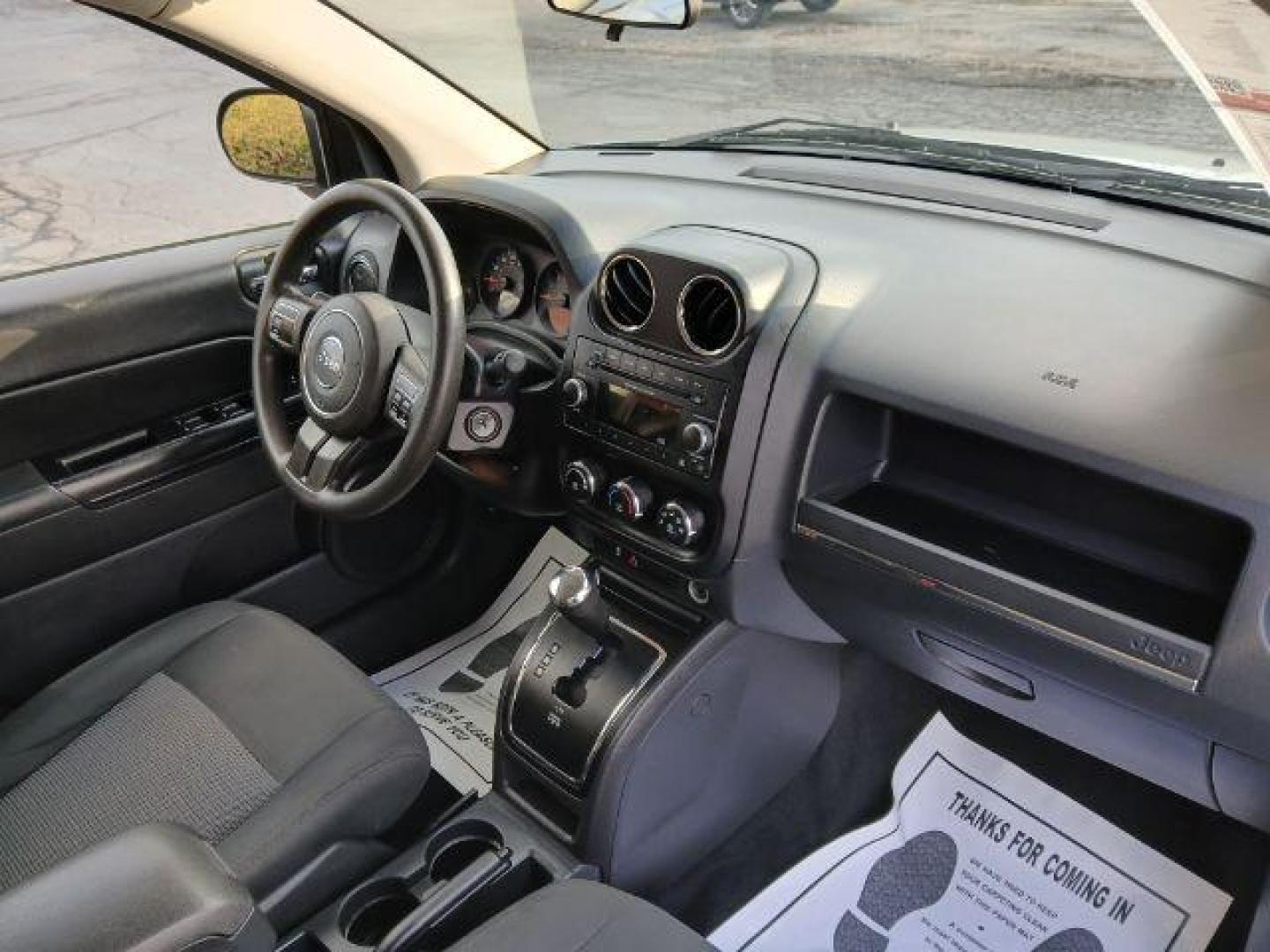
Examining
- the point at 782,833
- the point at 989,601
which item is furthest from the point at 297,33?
the point at 782,833

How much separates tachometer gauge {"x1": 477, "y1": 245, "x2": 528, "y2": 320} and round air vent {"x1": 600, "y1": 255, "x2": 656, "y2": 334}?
0.30 metres

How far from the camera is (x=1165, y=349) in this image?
116cm

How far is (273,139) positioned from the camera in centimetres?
209

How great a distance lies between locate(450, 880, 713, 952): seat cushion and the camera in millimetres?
1179

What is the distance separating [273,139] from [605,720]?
1.23 m

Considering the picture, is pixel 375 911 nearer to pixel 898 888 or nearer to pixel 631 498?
pixel 631 498

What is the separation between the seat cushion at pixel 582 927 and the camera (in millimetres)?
1179

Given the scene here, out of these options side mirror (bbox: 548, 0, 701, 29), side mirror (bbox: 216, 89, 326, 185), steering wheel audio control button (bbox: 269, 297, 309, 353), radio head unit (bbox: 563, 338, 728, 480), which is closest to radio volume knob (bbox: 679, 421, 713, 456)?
radio head unit (bbox: 563, 338, 728, 480)

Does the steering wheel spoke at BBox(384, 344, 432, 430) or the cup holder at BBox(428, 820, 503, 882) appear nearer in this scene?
the steering wheel spoke at BBox(384, 344, 432, 430)

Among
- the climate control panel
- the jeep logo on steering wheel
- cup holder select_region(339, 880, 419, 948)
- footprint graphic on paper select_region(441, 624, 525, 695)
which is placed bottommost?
footprint graphic on paper select_region(441, 624, 525, 695)

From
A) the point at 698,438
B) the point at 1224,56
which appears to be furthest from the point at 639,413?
the point at 1224,56

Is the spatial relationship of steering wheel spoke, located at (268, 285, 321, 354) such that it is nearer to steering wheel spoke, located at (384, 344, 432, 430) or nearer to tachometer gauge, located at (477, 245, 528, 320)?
steering wheel spoke, located at (384, 344, 432, 430)

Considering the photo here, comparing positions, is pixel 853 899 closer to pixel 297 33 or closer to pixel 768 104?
pixel 297 33

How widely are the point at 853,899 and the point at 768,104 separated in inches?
85.5
